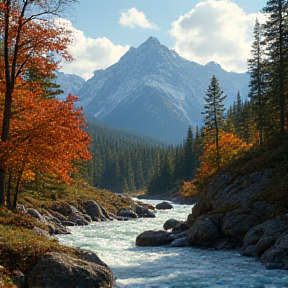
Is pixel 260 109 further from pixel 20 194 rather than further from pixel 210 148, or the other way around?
pixel 20 194

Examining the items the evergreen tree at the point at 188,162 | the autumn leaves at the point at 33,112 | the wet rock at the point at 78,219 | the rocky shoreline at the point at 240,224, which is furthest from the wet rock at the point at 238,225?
the evergreen tree at the point at 188,162

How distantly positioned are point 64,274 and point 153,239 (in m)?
11.9

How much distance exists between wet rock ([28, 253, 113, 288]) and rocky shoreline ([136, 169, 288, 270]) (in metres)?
6.52

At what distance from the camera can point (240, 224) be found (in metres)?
17.7

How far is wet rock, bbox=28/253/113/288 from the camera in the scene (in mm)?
8753

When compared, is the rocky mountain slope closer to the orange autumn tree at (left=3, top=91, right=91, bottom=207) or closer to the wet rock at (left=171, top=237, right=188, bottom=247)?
the wet rock at (left=171, top=237, right=188, bottom=247)

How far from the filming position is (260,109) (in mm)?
42312

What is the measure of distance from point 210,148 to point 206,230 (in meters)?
30.4

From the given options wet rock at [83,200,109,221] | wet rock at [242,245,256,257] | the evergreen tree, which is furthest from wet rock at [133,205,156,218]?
the evergreen tree

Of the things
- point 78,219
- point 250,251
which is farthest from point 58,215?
point 250,251

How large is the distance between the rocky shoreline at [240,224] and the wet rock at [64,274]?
652 cm

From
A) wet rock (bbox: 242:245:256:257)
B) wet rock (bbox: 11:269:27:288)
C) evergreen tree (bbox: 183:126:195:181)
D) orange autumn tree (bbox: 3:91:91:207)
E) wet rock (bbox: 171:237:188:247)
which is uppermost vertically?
evergreen tree (bbox: 183:126:195:181)

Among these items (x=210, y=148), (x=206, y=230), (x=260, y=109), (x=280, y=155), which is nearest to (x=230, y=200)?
(x=206, y=230)

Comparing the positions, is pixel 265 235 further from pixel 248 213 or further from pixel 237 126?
pixel 237 126
